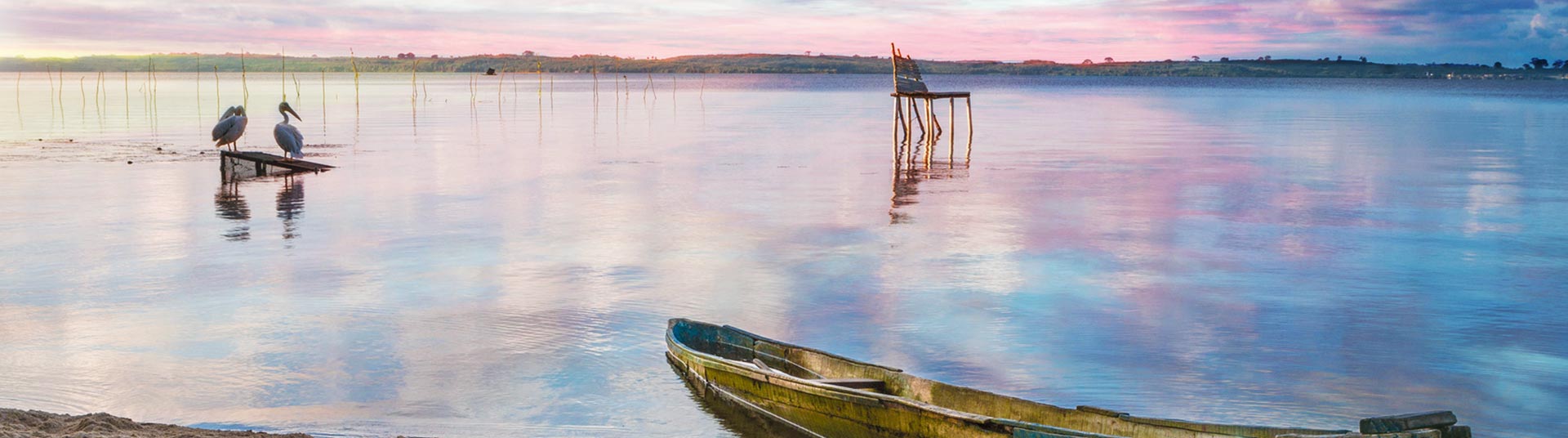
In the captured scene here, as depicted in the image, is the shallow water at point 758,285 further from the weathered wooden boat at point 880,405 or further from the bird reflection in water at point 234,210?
the weathered wooden boat at point 880,405

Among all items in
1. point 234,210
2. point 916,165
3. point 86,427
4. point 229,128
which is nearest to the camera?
point 86,427

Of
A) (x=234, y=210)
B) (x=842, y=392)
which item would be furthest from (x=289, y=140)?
(x=842, y=392)

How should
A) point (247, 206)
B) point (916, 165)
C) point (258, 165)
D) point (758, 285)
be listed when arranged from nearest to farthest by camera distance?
point (758, 285) < point (247, 206) < point (258, 165) < point (916, 165)

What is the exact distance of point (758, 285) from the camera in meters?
10.9

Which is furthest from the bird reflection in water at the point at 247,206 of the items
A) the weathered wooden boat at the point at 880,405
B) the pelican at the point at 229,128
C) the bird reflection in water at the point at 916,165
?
the weathered wooden boat at the point at 880,405

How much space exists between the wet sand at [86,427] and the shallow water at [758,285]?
1.99ft

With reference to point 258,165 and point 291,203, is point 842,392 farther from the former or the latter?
point 258,165

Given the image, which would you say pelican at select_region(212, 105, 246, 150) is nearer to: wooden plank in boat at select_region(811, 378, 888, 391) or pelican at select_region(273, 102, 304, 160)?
pelican at select_region(273, 102, 304, 160)

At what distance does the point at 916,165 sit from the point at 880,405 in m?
17.5

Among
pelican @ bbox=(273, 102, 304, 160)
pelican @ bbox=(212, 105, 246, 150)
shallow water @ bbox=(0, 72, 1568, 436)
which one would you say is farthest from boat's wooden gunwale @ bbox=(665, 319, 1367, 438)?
pelican @ bbox=(212, 105, 246, 150)

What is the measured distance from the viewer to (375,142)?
29.4m

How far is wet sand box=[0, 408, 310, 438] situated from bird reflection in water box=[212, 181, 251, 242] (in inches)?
292

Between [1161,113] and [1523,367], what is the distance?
44433 millimetres

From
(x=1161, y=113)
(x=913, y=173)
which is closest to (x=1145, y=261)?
(x=913, y=173)
